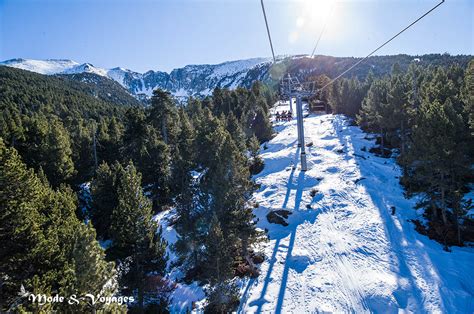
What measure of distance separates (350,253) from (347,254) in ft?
0.84

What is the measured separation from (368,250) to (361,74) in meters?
163

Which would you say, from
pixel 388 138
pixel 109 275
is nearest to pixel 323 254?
pixel 109 275

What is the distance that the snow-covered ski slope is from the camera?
1672 cm

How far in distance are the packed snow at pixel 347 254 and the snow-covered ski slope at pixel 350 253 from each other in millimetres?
61

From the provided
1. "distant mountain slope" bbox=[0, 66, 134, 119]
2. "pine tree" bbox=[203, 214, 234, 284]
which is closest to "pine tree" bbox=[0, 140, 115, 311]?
"pine tree" bbox=[203, 214, 234, 284]

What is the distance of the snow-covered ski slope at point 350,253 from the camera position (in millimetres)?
16719

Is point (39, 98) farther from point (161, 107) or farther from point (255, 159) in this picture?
point (255, 159)

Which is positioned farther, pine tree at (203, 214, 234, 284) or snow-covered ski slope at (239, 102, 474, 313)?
pine tree at (203, 214, 234, 284)

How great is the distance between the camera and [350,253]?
2048 centimetres

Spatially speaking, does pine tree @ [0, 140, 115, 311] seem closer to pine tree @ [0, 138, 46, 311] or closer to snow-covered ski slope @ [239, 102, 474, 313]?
pine tree @ [0, 138, 46, 311]

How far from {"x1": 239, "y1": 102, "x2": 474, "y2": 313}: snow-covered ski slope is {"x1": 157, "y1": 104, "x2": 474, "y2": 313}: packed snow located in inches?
2.4

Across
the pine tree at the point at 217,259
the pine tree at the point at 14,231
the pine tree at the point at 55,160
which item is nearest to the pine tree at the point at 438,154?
the pine tree at the point at 217,259

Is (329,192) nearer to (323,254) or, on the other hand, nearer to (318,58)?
(323,254)

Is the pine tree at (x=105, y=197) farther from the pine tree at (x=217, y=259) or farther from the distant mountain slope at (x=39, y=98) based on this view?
the distant mountain slope at (x=39, y=98)
